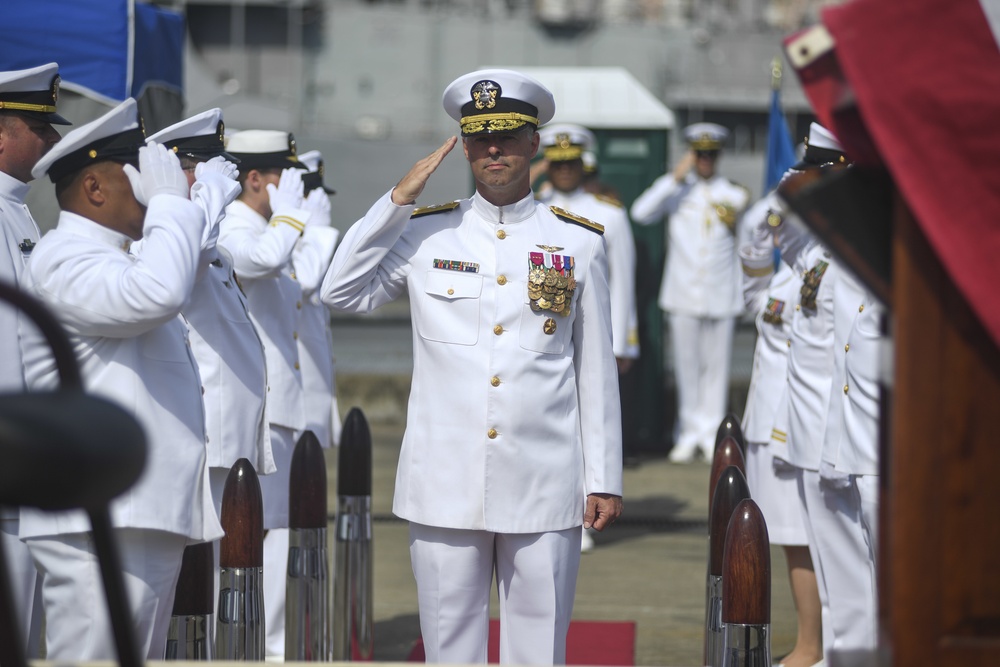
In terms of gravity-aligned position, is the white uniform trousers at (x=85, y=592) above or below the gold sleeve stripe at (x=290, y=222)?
below

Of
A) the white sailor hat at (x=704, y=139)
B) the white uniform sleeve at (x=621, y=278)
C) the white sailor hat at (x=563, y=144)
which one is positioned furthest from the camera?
the white sailor hat at (x=704, y=139)

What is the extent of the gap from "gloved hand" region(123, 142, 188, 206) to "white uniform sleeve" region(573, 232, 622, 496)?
1244mm

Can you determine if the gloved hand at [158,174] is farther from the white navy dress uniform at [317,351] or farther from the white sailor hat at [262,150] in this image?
the white navy dress uniform at [317,351]

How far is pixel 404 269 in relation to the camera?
4.11 metres

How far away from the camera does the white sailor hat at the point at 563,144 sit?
926 cm

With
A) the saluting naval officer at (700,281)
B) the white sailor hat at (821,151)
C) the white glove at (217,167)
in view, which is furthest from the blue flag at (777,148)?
the white glove at (217,167)

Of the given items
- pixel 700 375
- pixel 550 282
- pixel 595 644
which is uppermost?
pixel 550 282

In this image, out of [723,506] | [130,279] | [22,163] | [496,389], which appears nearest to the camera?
[130,279]

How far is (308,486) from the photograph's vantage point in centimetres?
524

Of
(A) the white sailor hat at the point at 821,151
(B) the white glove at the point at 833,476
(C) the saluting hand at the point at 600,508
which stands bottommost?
(C) the saluting hand at the point at 600,508

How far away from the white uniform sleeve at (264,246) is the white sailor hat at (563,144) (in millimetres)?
3830

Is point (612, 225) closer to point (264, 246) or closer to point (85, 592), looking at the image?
point (264, 246)

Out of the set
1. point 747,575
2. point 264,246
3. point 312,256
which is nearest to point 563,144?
point 312,256

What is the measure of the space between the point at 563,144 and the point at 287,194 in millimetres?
3838
